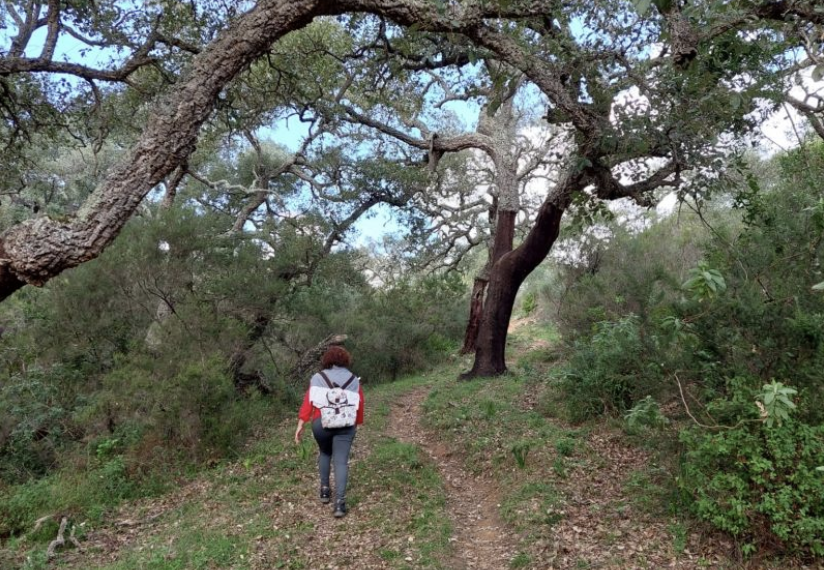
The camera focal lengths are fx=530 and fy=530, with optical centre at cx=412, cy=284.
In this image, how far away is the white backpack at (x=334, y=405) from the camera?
5172mm

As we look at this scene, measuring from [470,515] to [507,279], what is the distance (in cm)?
639

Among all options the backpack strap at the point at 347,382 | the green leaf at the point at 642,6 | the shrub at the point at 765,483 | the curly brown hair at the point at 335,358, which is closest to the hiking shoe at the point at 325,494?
the backpack strap at the point at 347,382

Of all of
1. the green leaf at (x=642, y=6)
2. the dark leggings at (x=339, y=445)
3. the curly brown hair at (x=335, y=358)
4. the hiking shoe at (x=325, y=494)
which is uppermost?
the green leaf at (x=642, y=6)

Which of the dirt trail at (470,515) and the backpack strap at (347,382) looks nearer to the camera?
the dirt trail at (470,515)

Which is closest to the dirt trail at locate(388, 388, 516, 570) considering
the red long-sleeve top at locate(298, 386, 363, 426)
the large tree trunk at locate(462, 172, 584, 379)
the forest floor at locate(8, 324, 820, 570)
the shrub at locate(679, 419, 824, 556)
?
the forest floor at locate(8, 324, 820, 570)

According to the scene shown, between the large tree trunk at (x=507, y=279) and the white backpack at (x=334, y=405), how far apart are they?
6118mm

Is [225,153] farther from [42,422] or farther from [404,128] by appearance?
[42,422]

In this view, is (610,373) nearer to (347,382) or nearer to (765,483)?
(765,483)

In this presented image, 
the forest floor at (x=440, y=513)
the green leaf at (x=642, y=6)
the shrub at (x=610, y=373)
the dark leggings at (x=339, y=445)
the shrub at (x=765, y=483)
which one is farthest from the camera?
the dark leggings at (x=339, y=445)

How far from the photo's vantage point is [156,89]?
780 centimetres

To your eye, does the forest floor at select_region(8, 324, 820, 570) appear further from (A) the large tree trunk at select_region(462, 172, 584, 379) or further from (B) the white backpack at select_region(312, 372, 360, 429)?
(A) the large tree trunk at select_region(462, 172, 584, 379)

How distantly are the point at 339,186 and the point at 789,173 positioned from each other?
33.3 feet

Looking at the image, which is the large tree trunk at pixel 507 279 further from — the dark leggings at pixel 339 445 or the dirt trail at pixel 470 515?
the dark leggings at pixel 339 445

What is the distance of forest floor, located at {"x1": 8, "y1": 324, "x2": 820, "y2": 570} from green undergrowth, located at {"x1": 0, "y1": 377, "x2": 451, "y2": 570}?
0.8 inches
